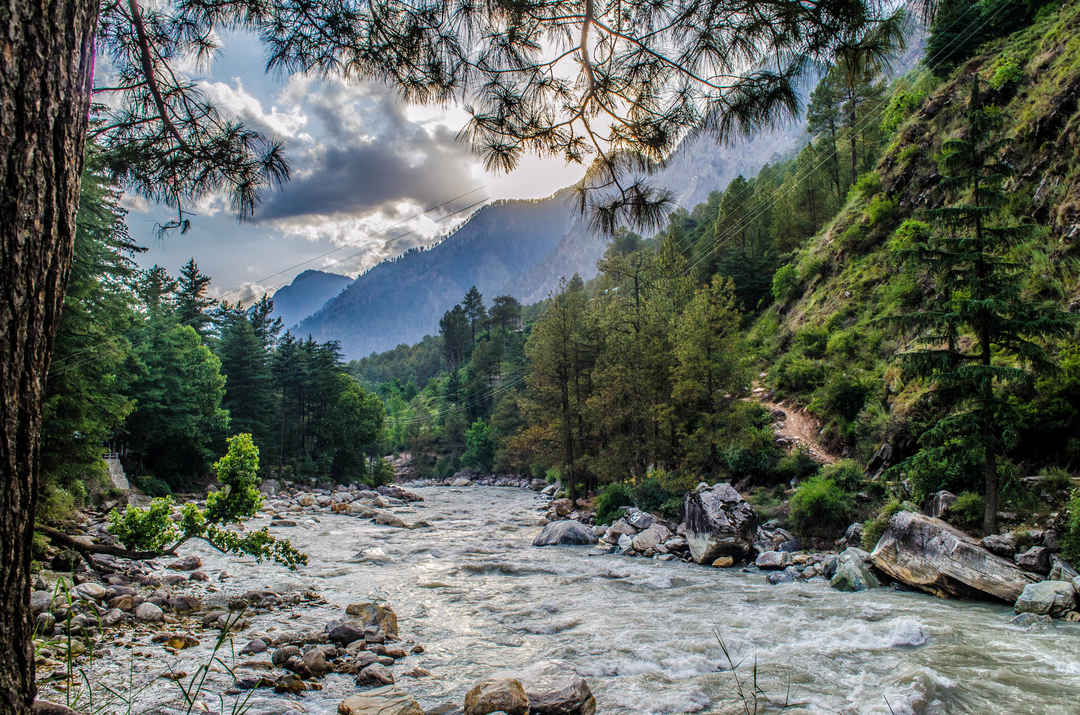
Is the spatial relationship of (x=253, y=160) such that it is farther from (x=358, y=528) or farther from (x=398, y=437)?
(x=398, y=437)

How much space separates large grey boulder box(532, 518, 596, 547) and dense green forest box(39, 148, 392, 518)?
1335cm

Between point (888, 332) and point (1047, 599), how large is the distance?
11207 millimetres

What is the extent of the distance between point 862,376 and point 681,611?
1325 centimetres

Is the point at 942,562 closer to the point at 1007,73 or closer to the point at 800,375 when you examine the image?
the point at 800,375

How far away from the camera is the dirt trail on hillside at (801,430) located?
18.8m

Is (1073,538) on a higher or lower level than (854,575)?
higher

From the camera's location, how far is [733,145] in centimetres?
505

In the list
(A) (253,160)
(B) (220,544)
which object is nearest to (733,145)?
(A) (253,160)

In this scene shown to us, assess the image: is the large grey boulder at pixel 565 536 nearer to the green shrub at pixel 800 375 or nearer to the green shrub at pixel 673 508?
the green shrub at pixel 673 508

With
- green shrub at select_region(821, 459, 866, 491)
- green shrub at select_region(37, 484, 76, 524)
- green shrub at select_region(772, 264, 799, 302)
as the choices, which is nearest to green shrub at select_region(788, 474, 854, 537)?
green shrub at select_region(821, 459, 866, 491)

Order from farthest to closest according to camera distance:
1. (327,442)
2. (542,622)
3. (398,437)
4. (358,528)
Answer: (398,437) < (327,442) < (358,528) < (542,622)

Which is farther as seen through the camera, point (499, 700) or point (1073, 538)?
point (1073, 538)

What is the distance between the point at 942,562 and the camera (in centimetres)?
914

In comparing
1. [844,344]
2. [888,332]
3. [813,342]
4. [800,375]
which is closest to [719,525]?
[888,332]
